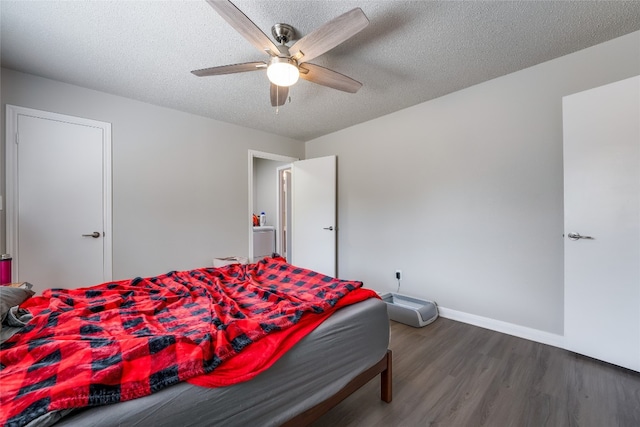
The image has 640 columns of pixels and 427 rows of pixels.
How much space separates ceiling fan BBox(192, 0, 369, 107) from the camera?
1.42m

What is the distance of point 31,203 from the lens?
2422 millimetres

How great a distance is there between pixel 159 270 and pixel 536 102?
426cm

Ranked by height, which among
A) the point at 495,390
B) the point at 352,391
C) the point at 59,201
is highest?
the point at 59,201

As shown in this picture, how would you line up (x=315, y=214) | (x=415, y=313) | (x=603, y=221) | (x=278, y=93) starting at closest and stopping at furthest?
1. (x=603, y=221)
2. (x=278, y=93)
3. (x=415, y=313)
4. (x=315, y=214)

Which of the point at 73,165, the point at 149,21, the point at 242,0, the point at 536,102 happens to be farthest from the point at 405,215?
the point at 73,165

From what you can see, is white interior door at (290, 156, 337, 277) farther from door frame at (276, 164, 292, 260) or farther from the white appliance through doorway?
door frame at (276, 164, 292, 260)

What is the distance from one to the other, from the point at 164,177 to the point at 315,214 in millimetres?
2104

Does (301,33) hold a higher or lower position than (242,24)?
higher

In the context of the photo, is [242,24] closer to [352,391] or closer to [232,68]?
[232,68]

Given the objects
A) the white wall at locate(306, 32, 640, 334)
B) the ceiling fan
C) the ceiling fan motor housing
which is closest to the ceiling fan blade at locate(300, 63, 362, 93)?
the ceiling fan

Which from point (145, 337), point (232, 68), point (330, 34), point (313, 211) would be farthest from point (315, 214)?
point (145, 337)

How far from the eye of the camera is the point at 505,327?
2.53 metres

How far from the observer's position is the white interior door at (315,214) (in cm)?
398

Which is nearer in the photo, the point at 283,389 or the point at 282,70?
the point at 283,389
